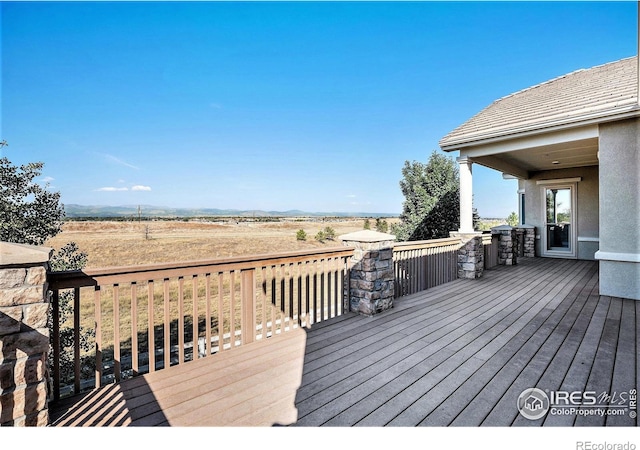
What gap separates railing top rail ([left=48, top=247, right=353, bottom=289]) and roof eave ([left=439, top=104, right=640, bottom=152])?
4637 millimetres

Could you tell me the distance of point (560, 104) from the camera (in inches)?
216

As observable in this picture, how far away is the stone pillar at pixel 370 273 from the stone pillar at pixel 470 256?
291cm

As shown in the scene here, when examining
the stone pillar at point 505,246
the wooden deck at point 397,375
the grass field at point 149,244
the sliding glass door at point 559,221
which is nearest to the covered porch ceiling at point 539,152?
the sliding glass door at point 559,221

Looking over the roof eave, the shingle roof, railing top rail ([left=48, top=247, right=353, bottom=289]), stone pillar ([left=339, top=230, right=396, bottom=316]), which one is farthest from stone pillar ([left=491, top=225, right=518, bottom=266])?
railing top rail ([left=48, top=247, right=353, bottom=289])

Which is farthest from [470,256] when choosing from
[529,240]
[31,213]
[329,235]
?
[329,235]

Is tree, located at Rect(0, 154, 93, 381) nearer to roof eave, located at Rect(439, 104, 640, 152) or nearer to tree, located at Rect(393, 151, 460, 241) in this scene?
roof eave, located at Rect(439, 104, 640, 152)

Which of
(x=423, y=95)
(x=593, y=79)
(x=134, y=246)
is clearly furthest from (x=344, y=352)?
(x=134, y=246)

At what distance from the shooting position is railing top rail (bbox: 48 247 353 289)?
2.06 meters

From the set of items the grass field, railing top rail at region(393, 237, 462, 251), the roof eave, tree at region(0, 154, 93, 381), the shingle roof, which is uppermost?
the shingle roof

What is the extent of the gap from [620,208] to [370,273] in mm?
4196

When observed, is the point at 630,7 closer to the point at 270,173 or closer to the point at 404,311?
the point at 404,311

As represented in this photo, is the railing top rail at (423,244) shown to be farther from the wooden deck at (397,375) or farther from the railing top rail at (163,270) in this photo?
the railing top rail at (163,270)

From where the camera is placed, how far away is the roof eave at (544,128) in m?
4.31

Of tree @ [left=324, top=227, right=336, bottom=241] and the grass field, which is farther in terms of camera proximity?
tree @ [left=324, top=227, right=336, bottom=241]
